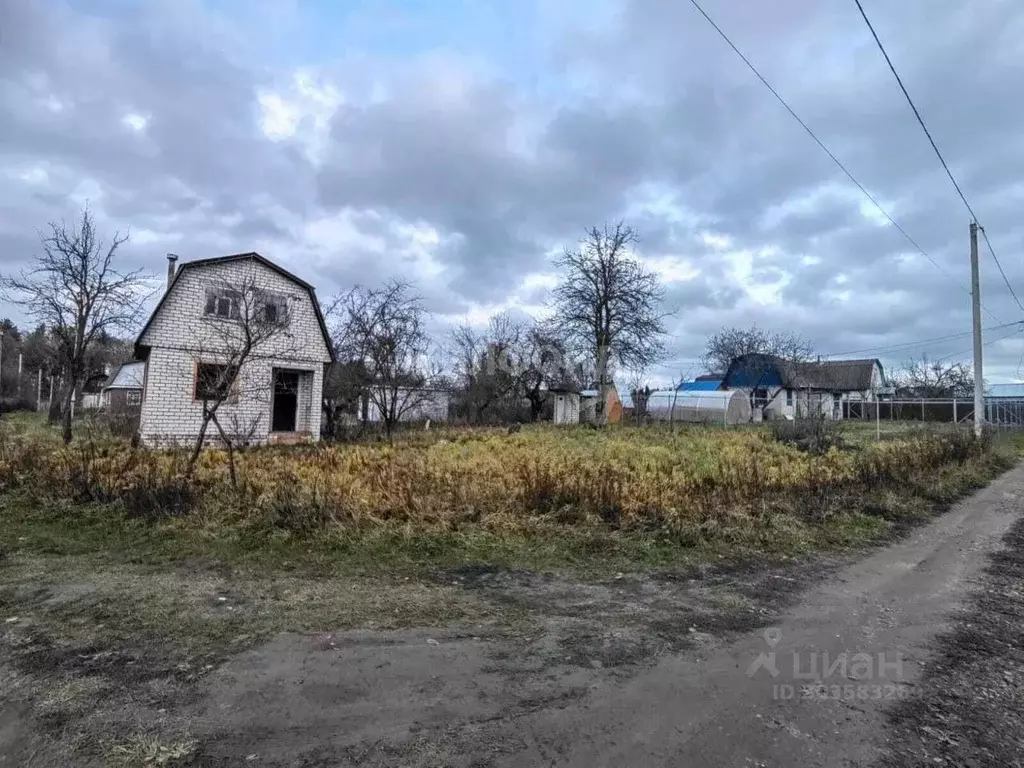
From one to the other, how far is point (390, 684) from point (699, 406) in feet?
117

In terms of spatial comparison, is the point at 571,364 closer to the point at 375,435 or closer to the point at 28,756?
the point at 375,435

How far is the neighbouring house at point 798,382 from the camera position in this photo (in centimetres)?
4609

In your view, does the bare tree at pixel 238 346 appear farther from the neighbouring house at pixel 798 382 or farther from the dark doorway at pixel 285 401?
the neighbouring house at pixel 798 382

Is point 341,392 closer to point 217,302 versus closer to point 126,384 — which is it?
point 217,302

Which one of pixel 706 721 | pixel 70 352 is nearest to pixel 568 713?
pixel 706 721

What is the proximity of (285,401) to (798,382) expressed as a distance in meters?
38.4

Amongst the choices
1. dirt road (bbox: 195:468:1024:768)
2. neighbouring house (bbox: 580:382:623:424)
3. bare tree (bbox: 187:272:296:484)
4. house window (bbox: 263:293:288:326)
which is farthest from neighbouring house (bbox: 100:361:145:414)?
dirt road (bbox: 195:468:1024:768)

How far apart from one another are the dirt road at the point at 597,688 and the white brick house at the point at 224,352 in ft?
43.5

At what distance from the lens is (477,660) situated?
363 centimetres

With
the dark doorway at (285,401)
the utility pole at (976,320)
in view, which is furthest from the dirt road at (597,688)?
the utility pole at (976,320)

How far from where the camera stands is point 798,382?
45.2 meters

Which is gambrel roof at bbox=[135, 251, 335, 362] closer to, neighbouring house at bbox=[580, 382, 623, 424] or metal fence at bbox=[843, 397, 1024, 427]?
neighbouring house at bbox=[580, 382, 623, 424]

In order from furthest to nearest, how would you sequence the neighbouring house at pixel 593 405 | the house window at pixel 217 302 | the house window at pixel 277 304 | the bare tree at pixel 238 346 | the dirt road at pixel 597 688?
the neighbouring house at pixel 593 405 < the house window at pixel 277 304 < the house window at pixel 217 302 < the bare tree at pixel 238 346 < the dirt road at pixel 597 688

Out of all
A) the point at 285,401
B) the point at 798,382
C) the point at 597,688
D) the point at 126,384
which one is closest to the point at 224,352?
the point at 285,401
